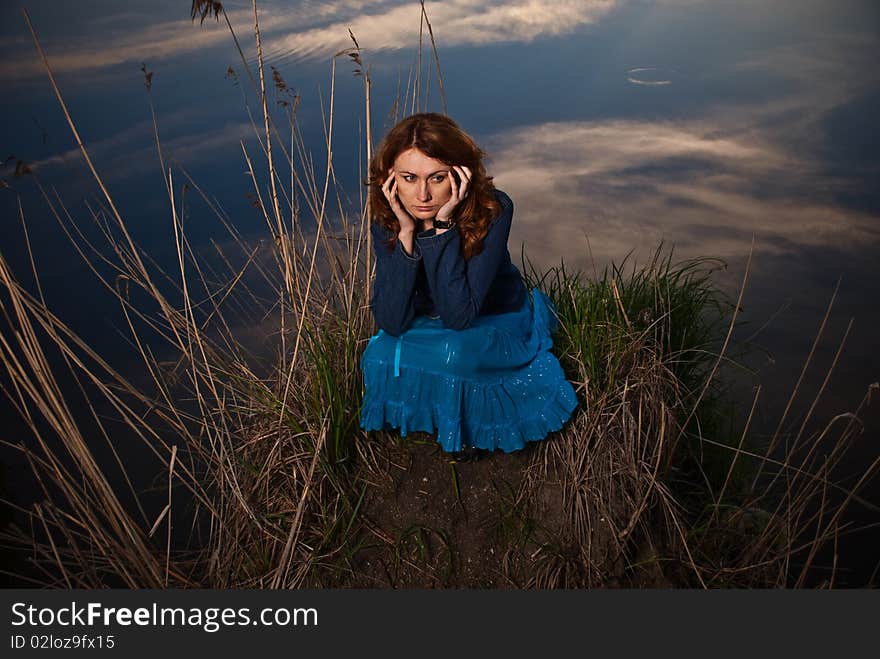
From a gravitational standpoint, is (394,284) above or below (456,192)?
below

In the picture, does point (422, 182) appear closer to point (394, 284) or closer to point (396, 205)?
point (396, 205)

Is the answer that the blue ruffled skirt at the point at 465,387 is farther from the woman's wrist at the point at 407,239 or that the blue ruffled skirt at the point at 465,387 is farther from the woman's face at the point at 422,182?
the woman's face at the point at 422,182

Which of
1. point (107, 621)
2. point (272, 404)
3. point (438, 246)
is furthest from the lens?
point (272, 404)

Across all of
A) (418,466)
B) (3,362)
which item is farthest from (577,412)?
(3,362)

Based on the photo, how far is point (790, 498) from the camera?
2.34m

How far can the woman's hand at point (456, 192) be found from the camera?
7.02 ft

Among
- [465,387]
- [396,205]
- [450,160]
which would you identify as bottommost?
[465,387]

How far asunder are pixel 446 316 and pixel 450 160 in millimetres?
414

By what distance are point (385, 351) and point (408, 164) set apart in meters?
0.51

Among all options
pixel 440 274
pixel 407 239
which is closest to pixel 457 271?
pixel 440 274

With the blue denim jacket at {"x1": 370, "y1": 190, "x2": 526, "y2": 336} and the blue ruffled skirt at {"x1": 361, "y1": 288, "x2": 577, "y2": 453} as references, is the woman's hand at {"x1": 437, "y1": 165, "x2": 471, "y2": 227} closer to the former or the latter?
the blue denim jacket at {"x1": 370, "y1": 190, "x2": 526, "y2": 336}

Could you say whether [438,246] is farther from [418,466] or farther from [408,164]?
[418,466]

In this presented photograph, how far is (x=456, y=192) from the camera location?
2145mm

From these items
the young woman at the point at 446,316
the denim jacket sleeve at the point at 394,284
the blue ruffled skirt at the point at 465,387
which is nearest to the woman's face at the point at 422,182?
the young woman at the point at 446,316
